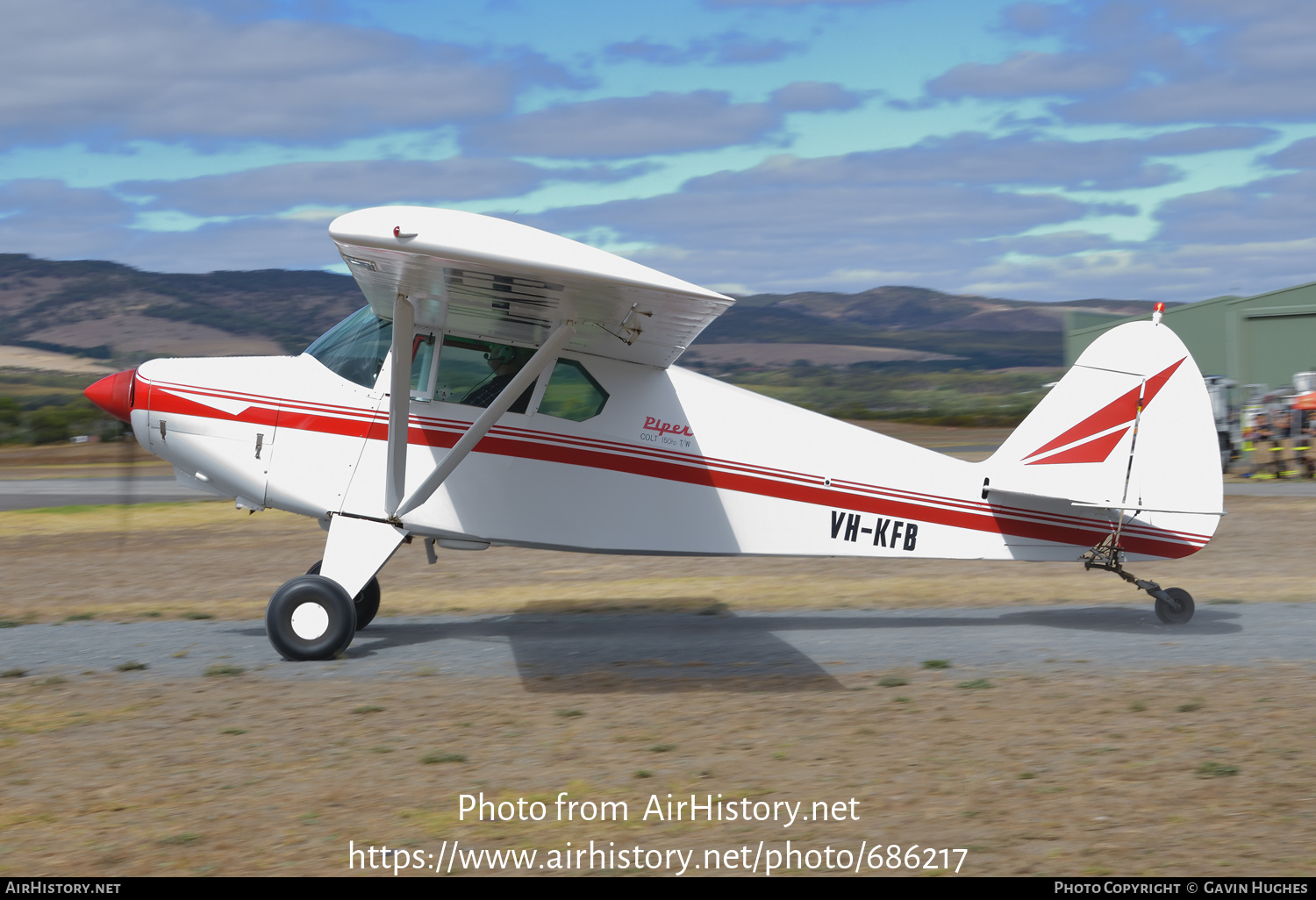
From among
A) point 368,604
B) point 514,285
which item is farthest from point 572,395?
point 368,604

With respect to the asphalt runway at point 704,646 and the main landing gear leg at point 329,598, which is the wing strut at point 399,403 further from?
the asphalt runway at point 704,646

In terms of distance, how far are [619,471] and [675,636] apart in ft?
5.32

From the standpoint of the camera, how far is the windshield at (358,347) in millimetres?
8117

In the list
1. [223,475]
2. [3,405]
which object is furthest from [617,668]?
[3,405]

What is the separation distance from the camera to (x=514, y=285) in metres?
6.84

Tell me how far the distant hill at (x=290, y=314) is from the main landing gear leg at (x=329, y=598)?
8.96 metres

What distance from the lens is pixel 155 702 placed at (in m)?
6.54

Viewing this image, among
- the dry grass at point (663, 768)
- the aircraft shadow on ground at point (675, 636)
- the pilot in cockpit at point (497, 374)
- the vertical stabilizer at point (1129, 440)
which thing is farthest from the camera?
the vertical stabilizer at point (1129, 440)

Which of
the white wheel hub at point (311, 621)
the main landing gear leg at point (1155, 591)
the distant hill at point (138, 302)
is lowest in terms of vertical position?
the white wheel hub at point (311, 621)

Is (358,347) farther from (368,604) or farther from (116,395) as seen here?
(368,604)

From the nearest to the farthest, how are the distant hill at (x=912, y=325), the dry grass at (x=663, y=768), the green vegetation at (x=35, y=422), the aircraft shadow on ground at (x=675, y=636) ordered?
the dry grass at (x=663, y=768), the aircraft shadow on ground at (x=675, y=636), the green vegetation at (x=35, y=422), the distant hill at (x=912, y=325)

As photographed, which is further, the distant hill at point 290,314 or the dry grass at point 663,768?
the distant hill at point 290,314

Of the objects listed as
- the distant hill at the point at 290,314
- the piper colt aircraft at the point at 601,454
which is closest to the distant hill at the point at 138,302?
the distant hill at the point at 290,314

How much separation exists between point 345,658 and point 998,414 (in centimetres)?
5858
